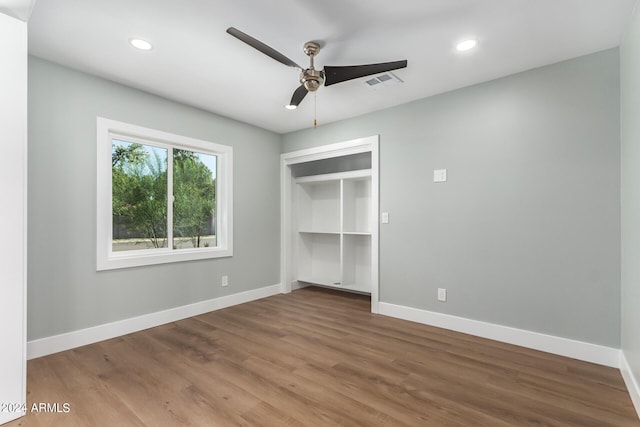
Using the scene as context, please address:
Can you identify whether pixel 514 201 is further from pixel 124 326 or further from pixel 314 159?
pixel 124 326

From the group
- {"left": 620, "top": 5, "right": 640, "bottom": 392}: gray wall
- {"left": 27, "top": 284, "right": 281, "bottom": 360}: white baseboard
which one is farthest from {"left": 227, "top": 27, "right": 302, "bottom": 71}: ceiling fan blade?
{"left": 27, "top": 284, "right": 281, "bottom": 360}: white baseboard

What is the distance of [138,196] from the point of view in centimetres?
325

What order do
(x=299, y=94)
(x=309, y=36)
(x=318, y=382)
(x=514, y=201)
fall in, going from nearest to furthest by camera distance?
(x=318, y=382), (x=309, y=36), (x=299, y=94), (x=514, y=201)

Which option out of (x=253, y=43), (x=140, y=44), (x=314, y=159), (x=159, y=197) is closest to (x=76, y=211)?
(x=159, y=197)

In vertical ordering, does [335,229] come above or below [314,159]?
below

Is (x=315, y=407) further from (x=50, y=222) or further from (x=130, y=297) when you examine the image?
(x=50, y=222)

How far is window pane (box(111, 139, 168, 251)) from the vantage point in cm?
310

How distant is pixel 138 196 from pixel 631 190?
4.18 metres

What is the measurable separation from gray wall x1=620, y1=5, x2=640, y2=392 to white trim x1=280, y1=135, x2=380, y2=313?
6.95 feet

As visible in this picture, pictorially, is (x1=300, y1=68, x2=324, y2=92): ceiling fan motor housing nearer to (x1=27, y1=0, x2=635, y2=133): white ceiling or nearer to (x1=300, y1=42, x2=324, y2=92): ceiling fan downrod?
(x1=300, y1=42, x2=324, y2=92): ceiling fan downrod

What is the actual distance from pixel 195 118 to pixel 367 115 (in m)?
2.09

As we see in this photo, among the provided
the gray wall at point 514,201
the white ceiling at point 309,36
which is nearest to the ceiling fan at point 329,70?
the white ceiling at point 309,36

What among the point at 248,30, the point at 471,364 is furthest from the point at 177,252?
the point at 471,364

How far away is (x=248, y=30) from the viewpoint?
→ 2188 mm
